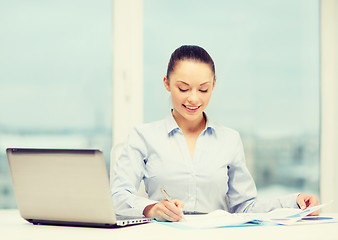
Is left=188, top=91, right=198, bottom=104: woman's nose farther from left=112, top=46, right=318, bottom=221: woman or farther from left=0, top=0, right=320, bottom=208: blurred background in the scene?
left=0, top=0, right=320, bottom=208: blurred background

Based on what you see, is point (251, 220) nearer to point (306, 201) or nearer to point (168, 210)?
point (168, 210)

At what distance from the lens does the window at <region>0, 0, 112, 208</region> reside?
250 centimetres

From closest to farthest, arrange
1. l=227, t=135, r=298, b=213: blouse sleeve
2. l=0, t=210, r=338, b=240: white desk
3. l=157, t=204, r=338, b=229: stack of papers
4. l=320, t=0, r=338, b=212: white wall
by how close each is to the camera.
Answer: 1. l=0, t=210, r=338, b=240: white desk
2. l=157, t=204, r=338, b=229: stack of papers
3. l=227, t=135, r=298, b=213: blouse sleeve
4. l=320, t=0, r=338, b=212: white wall

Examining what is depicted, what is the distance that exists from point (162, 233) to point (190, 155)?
71 centimetres

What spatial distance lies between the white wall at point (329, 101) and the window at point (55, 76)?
1.22m

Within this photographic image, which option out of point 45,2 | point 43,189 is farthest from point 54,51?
point 43,189

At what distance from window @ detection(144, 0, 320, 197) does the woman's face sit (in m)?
0.82

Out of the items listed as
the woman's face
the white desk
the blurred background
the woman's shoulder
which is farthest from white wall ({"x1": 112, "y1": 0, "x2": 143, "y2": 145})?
the white desk

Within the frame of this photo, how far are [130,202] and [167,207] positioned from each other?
0.94ft

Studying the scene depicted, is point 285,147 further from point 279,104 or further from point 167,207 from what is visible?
point 167,207

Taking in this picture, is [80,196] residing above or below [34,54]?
below

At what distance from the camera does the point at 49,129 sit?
2.50 meters

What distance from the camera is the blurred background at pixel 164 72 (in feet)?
8.20

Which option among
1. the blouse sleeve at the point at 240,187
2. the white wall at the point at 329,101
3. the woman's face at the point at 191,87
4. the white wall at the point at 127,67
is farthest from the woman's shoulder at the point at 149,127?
the white wall at the point at 329,101
